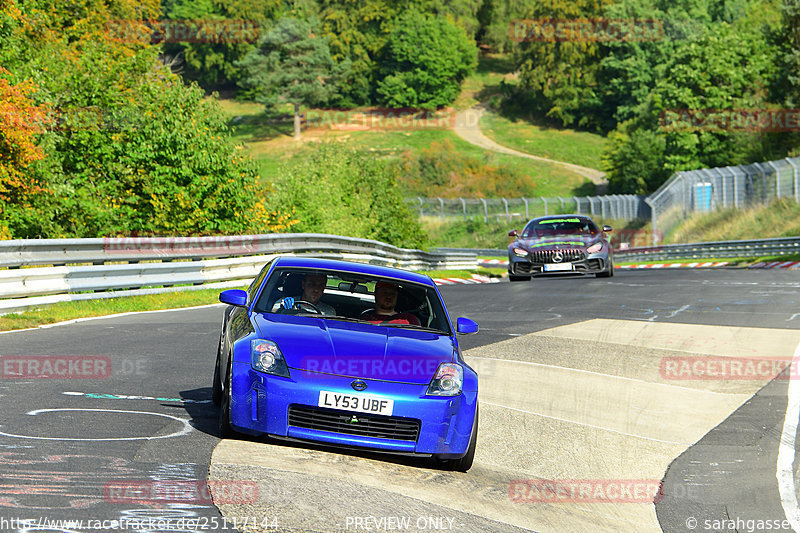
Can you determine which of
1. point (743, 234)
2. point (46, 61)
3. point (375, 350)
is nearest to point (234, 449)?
point (375, 350)

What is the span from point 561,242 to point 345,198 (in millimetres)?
15468

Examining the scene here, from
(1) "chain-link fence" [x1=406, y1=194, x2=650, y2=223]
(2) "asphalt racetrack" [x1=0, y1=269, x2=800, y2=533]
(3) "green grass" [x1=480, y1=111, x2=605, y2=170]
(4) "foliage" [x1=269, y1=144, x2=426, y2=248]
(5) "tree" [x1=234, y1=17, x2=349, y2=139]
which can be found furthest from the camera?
(5) "tree" [x1=234, y1=17, x2=349, y2=139]

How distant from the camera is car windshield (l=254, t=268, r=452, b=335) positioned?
311 inches

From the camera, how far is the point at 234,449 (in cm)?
666

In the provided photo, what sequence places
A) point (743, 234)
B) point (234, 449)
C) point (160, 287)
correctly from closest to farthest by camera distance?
point (234, 449)
point (160, 287)
point (743, 234)

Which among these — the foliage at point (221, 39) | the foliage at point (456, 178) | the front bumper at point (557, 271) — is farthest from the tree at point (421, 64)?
the front bumper at point (557, 271)

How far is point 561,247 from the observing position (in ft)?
78.6

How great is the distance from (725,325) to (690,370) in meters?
3.89

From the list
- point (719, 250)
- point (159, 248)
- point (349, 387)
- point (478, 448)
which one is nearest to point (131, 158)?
point (159, 248)

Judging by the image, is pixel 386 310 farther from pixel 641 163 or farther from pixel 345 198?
pixel 641 163

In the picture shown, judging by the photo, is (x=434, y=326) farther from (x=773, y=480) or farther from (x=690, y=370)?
(x=690, y=370)

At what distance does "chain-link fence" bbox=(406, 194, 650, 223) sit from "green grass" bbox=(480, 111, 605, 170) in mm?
41188

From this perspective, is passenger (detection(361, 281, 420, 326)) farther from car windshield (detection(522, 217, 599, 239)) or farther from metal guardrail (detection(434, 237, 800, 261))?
metal guardrail (detection(434, 237, 800, 261))

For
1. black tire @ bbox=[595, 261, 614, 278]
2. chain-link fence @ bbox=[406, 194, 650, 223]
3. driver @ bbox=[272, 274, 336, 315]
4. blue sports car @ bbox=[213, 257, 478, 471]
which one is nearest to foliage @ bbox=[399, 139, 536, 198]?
chain-link fence @ bbox=[406, 194, 650, 223]
